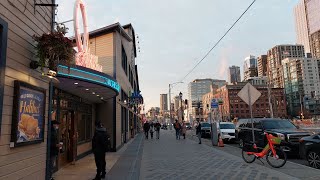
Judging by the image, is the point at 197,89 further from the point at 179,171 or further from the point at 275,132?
the point at 179,171

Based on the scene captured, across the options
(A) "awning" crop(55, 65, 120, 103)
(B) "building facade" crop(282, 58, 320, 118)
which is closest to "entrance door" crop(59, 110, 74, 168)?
(A) "awning" crop(55, 65, 120, 103)

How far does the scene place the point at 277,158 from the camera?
37.0 ft

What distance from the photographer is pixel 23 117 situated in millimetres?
6293

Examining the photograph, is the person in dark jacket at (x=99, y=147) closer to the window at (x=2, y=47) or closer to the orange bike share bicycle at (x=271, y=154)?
the window at (x=2, y=47)

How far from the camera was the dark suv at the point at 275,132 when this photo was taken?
14109 mm

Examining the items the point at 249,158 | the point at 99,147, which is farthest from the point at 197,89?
the point at 99,147

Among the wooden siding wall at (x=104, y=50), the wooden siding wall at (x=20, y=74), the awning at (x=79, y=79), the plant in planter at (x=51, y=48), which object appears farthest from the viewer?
the wooden siding wall at (x=104, y=50)

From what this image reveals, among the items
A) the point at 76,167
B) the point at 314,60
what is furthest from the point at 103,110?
the point at 314,60

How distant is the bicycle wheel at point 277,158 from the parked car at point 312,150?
3.42 feet

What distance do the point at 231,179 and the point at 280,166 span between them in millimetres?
2830

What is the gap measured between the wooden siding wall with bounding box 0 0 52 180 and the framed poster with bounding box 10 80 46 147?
12 centimetres

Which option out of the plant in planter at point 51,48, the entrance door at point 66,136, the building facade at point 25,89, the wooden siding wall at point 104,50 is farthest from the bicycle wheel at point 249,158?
the wooden siding wall at point 104,50

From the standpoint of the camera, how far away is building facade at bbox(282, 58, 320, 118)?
92312 millimetres

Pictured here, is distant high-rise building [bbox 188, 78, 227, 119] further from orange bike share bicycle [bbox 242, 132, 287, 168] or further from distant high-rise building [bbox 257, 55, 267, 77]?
orange bike share bicycle [bbox 242, 132, 287, 168]
